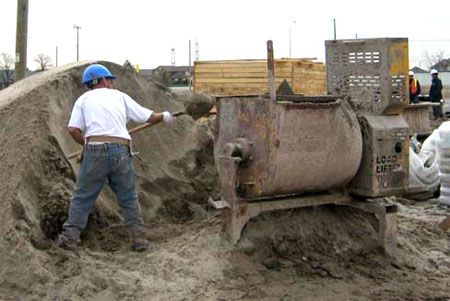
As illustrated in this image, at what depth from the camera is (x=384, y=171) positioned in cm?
616

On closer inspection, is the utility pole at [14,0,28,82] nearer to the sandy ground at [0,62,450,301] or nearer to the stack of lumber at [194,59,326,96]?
the stack of lumber at [194,59,326,96]

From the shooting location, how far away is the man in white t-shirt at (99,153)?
17.7 ft

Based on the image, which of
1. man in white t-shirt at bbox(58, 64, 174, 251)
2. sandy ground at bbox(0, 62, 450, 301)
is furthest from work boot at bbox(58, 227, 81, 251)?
sandy ground at bbox(0, 62, 450, 301)

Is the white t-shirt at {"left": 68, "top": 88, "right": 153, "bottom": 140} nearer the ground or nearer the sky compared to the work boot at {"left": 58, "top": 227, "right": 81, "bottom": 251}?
nearer the sky

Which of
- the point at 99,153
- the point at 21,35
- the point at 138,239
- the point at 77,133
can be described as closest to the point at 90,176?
the point at 99,153

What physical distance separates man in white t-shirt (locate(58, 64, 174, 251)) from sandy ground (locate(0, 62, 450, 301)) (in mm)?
303

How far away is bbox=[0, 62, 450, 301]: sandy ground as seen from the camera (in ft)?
16.3

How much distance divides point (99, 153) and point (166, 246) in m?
1.06

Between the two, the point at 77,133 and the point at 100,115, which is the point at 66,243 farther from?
the point at 100,115

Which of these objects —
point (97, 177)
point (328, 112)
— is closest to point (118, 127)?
point (97, 177)

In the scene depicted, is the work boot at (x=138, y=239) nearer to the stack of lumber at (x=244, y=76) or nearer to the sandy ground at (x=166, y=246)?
the sandy ground at (x=166, y=246)

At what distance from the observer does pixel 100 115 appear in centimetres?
543

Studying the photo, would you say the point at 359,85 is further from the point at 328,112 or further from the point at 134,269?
the point at 134,269

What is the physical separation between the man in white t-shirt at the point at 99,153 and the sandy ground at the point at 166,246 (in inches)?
11.9
